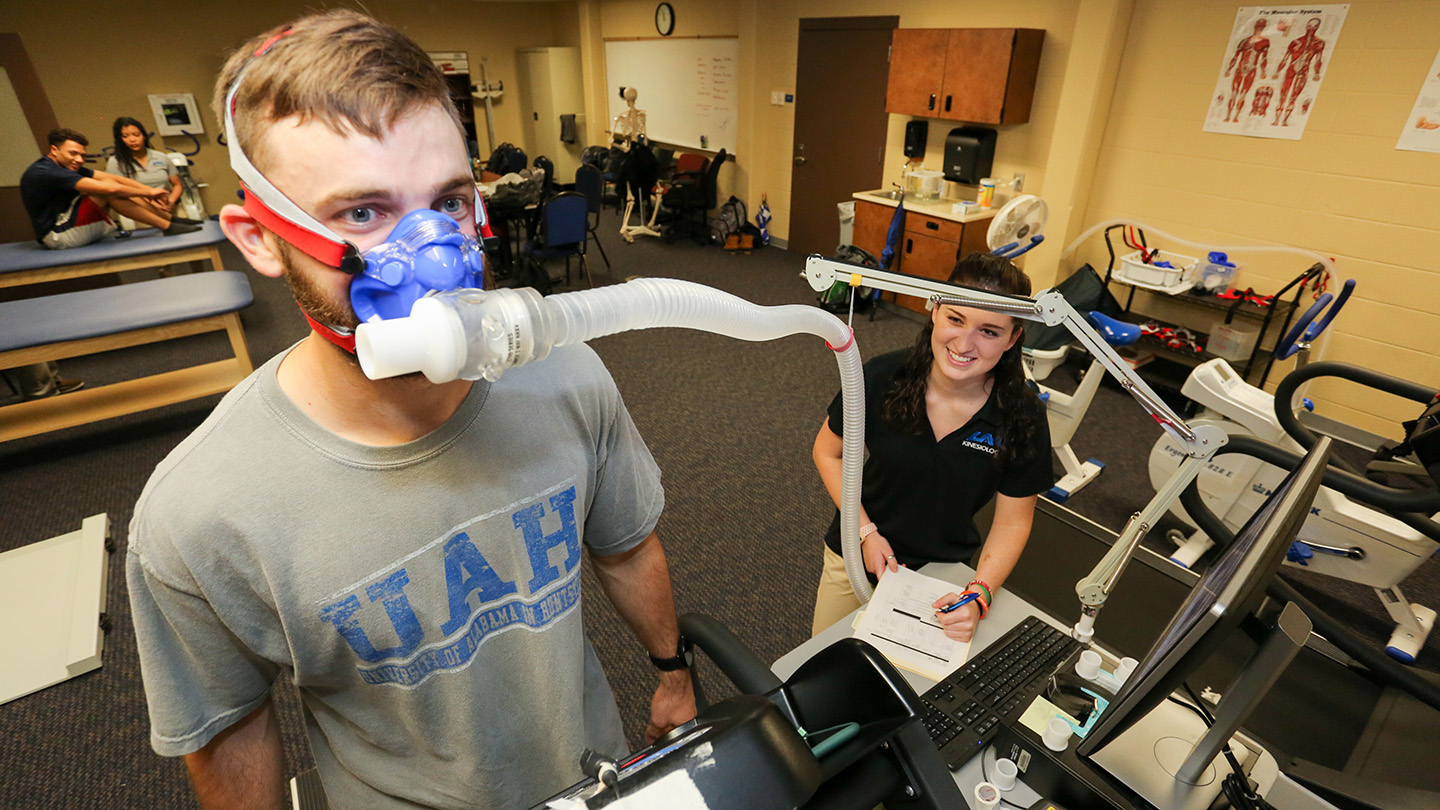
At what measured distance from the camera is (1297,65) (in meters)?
3.66

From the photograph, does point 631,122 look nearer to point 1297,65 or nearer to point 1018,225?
point 1018,225

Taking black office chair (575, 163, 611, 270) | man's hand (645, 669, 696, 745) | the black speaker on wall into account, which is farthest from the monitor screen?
black office chair (575, 163, 611, 270)

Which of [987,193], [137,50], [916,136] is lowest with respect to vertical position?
[987,193]

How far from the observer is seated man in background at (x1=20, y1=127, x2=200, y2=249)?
13.1 feet

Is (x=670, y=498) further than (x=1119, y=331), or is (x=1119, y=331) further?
(x=670, y=498)

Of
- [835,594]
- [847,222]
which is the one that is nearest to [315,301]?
[835,594]

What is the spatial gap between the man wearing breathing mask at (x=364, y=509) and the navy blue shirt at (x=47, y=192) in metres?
4.82

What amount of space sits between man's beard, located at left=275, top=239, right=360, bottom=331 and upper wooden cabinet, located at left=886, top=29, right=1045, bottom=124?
16.5 ft

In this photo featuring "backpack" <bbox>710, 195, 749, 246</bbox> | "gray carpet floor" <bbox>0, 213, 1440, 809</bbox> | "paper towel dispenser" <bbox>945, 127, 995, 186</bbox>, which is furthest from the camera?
"backpack" <bbox>710, 195, 749, 246</bbox>

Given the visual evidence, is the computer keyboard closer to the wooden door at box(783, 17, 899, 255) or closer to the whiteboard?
the wooden door at box(783, 17, 899, 255)

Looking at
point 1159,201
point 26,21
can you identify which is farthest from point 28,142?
point 1159,201

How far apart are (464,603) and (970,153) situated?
17.3ft

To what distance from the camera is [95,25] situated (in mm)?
7129

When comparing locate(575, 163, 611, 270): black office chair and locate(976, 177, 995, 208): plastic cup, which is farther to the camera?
locate(575, 163, 611, 270): black office chair
